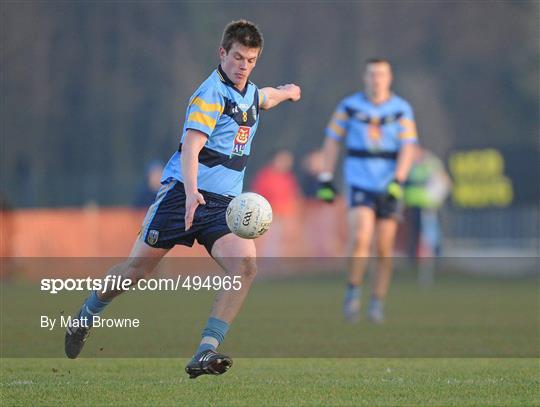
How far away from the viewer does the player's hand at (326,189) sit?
1327cm

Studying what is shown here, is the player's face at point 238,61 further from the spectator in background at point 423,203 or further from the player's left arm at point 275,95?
the spectator in background at point 423,203

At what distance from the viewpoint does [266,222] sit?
7.78 meters

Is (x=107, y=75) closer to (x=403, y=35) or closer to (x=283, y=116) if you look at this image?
(x=283, y=116)

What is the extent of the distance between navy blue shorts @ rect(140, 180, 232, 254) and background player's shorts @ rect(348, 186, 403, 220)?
498 cm

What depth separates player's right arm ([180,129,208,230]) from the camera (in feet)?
25.1

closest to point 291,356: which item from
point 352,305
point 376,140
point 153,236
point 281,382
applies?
point 281,382

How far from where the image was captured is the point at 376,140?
13156 millimetres

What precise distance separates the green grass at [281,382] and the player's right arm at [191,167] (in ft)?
3.49

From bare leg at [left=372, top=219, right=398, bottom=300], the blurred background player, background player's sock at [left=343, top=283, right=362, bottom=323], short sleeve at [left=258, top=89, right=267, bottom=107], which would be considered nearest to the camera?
short sleeve at [left=258, top=89, right=267, bottom=107]

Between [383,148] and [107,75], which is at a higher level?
[107,75]

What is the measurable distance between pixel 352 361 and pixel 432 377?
42.6 inches

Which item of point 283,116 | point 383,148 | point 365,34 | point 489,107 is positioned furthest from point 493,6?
point 383,148

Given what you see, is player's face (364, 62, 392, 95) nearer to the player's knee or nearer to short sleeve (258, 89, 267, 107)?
the player's knee

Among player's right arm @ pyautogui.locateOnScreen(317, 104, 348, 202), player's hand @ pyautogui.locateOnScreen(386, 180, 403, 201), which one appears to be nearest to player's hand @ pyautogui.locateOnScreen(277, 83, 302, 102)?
player's hand @ pyautogui.locateOnScreen(386, 180, 403, 201)
